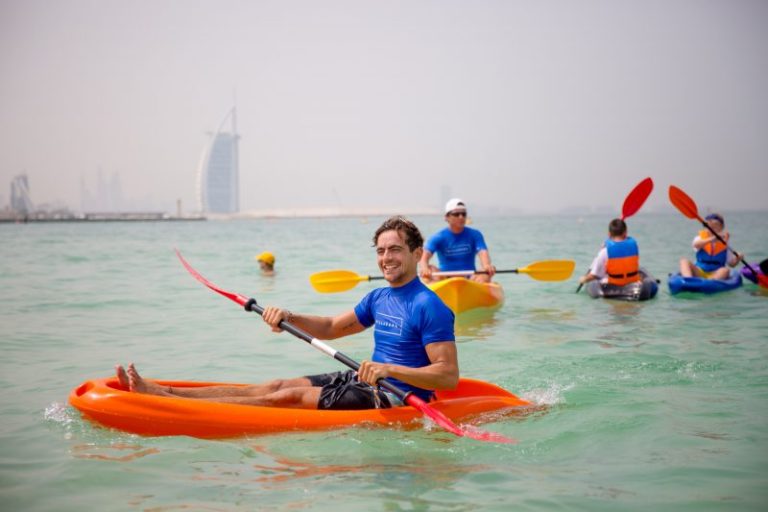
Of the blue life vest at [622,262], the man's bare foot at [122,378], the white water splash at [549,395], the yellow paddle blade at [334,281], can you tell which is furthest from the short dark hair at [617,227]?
the man's bare foot at [122,378]

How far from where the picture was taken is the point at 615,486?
3447mm

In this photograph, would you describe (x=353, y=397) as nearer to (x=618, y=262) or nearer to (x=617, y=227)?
(x=617, y=227)

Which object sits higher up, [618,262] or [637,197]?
[637,197]

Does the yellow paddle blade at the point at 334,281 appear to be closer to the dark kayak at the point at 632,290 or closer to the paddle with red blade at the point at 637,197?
the dark kayak at the point at 632,290

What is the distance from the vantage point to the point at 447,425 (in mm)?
3930

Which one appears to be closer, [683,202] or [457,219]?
[457,219]

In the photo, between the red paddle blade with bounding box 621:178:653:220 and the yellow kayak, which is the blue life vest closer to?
the red paddle blade with bounding box 621:178:653:220

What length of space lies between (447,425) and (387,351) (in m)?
0.57

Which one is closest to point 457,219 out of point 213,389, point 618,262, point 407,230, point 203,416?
point 618,262

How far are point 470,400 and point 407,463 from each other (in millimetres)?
910

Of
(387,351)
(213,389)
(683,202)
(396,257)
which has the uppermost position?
(683,202)

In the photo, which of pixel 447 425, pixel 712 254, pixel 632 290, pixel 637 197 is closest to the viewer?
pixel 447 425

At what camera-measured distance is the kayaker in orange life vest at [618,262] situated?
34.3ft

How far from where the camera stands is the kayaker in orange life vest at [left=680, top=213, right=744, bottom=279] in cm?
1168
